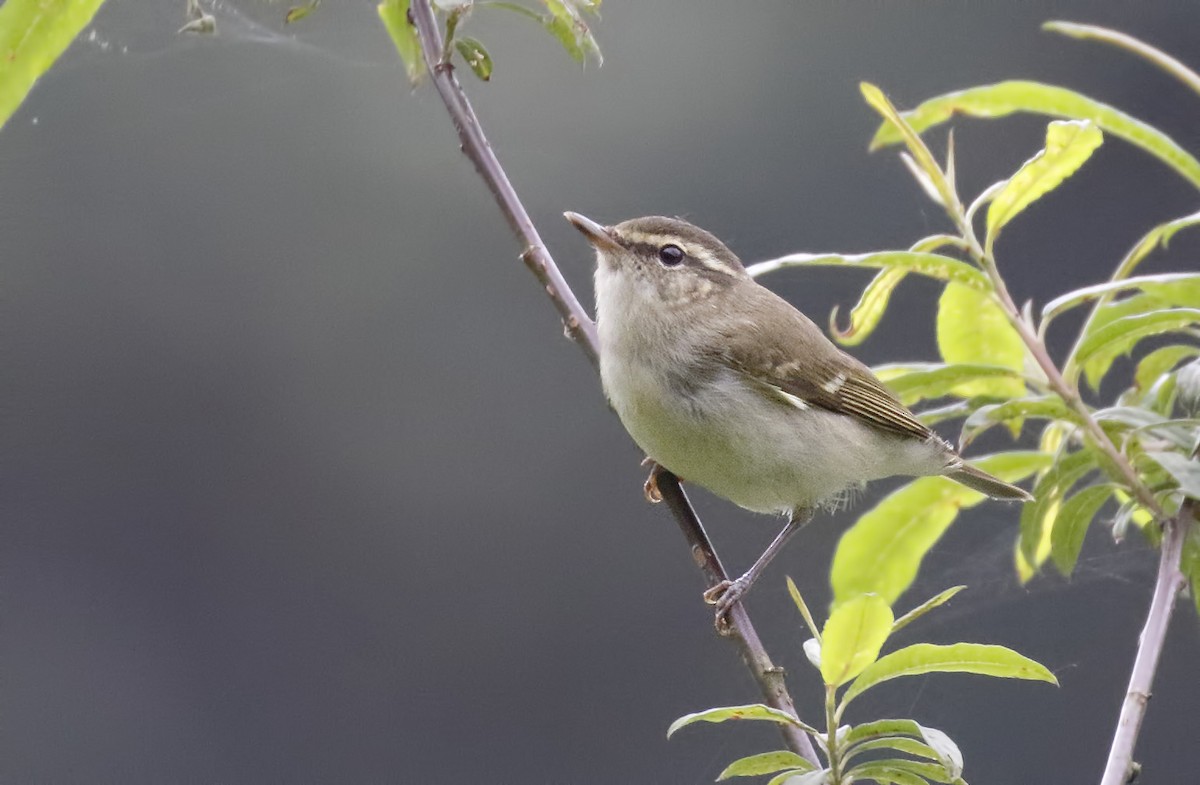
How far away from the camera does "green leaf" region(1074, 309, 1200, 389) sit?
184cm

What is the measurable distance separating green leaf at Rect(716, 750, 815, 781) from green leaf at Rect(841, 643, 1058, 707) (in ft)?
0.32

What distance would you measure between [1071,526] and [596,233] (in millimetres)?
1265

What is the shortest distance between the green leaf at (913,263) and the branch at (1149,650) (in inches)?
17.6

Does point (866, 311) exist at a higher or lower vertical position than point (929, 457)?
higher

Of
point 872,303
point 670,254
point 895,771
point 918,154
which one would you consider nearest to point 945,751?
point 895,771

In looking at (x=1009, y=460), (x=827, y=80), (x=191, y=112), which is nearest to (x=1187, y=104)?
(x=827, y=80)

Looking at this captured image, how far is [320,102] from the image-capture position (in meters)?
8.32

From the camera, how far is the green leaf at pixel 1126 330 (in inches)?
72.3

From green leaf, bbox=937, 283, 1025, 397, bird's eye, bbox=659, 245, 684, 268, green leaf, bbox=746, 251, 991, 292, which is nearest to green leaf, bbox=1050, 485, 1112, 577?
green leaf, bbox=937, 283, 1025, 397

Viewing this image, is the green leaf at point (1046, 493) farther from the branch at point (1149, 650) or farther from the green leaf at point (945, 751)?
the green leaf at point (945, 751)

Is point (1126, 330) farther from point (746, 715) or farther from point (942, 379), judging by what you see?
point (746, 715)

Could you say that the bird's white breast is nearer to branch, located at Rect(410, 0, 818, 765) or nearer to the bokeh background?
branch, located at Rect(410, 0, 818, 765)

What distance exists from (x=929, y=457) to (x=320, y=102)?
6167 mm

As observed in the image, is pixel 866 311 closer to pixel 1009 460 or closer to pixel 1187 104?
pixel 1009 460
